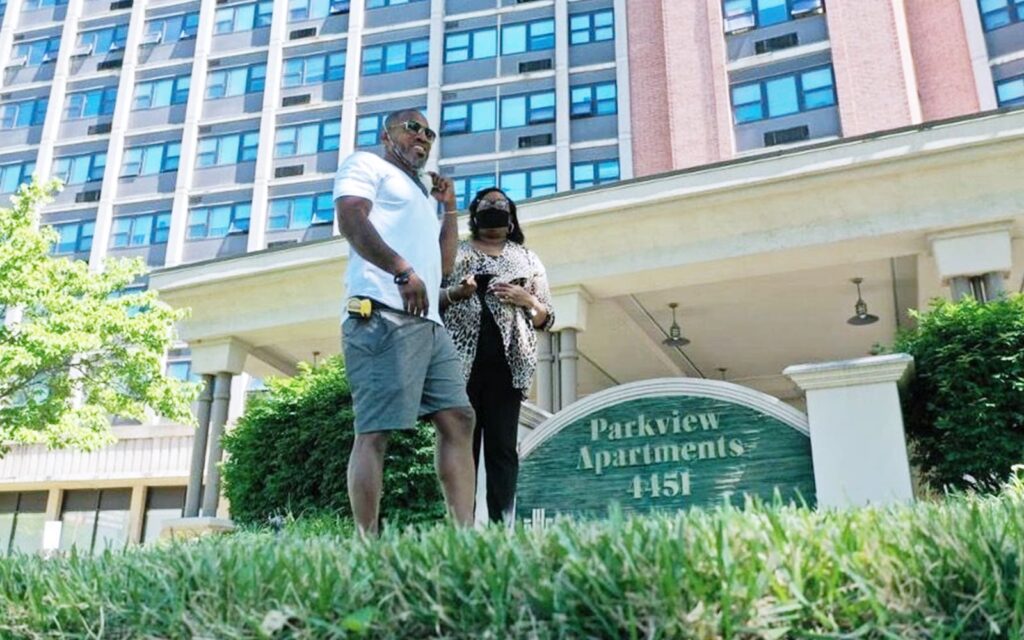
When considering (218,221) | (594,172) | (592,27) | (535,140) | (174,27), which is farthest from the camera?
(174,27)

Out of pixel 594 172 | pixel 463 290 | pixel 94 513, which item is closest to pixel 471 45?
pixel 594 172

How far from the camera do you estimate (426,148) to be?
12.2 ft

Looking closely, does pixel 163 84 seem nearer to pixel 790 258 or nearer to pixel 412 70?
pixel 412 70

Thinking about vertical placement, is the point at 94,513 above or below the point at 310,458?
above

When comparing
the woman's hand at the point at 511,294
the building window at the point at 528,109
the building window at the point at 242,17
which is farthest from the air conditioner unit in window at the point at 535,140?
the woman's hand at the point at 511,294

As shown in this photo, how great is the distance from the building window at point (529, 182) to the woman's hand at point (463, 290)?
22070 mm

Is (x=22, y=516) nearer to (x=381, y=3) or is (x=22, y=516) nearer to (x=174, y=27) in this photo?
(x=174, y=27)

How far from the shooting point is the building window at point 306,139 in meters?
28.4

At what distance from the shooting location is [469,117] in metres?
27.5

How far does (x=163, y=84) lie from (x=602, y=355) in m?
23.3

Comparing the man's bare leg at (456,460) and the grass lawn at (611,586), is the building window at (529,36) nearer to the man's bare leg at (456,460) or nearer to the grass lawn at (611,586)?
the man's bare leg at (456,460)

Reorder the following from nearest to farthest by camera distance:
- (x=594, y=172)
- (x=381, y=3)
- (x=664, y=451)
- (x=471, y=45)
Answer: (x=664, y=451)
(x=594, y=172)
(x=471, y=45)
(x=381, y=3)

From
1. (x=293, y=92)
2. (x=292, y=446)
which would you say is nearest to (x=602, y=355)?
(x=292, y=446)

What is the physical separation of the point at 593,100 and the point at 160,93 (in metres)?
16.2
